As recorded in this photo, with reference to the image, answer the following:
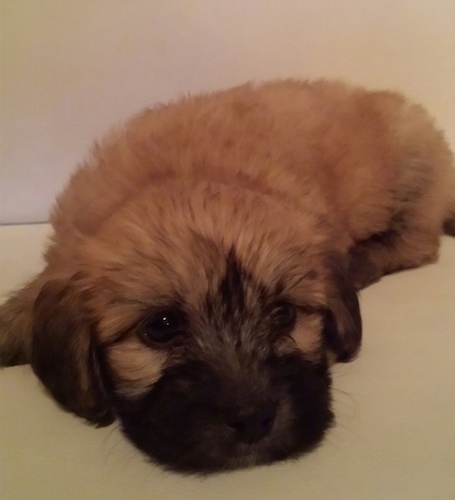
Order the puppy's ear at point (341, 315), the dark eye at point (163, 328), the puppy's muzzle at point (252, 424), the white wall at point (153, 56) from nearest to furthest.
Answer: the puppy's muzzle at point (252, 424) → the dark eye at point (163, 328) → the puppy's ear at point (341, 315) → the white wall at point (153, 56)

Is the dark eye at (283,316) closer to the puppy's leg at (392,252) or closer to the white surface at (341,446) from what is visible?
the white surface at (341,446)

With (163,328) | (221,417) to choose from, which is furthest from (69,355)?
(221,417)

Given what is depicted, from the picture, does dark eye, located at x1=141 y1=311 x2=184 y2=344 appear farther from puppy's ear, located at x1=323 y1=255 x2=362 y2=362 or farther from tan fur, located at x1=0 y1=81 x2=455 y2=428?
puppy's ear, located at x1=323 y1=255 x2=362 y2=362

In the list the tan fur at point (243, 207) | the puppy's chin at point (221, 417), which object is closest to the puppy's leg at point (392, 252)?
the tan fur at point (243, 207)

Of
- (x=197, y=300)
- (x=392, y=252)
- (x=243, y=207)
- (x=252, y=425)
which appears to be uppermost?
(x=243, y=207)

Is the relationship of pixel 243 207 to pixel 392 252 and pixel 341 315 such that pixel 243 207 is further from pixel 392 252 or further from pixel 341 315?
pixel 392 252

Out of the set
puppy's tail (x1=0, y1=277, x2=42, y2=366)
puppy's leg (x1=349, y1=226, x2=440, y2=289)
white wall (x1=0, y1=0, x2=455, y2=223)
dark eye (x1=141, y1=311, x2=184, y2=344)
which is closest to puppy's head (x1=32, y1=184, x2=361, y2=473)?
dark eye (x1=141, y1=311, x2=184, y2=344)

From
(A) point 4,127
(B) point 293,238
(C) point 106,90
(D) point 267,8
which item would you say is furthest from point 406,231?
(A) point 4,127
